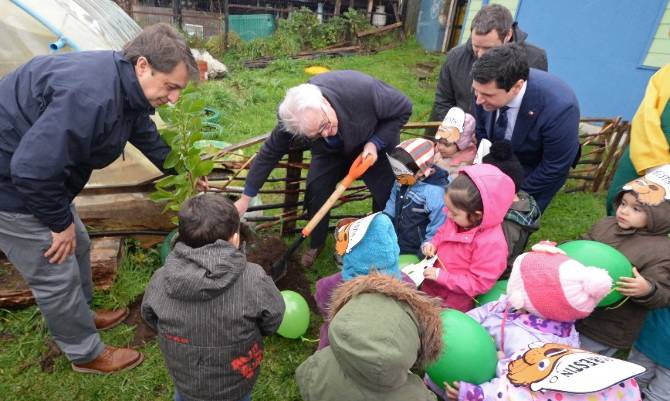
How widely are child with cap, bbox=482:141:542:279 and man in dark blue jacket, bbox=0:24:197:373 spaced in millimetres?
1841

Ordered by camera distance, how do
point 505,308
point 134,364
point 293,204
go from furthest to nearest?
1. point 293,204
2. point 134,364
3. point 505,308

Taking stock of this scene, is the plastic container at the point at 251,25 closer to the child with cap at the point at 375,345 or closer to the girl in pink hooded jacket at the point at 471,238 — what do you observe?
the girl in pink hooded jacket at the point at 471,238

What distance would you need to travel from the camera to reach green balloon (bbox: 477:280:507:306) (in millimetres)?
2509

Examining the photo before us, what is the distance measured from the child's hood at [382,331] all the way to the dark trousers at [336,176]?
63.6 inches

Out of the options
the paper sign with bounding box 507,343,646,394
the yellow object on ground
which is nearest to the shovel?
the paper sign with bounding box 507,343,646,394

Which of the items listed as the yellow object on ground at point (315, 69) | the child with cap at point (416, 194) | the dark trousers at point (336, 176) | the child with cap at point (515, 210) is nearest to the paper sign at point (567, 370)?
Answer: the child with cap at point (515, 210)

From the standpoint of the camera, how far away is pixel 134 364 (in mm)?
2607

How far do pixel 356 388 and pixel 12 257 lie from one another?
1.85 meters

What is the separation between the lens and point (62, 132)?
5.51ft

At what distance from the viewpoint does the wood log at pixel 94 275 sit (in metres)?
2.83

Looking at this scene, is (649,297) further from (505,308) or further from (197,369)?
(197,369)

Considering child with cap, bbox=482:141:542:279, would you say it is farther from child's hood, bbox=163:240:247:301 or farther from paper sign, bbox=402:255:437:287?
child's hood, bbox=163:240:247:301

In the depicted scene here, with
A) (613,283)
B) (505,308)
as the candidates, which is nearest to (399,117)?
(505,308)

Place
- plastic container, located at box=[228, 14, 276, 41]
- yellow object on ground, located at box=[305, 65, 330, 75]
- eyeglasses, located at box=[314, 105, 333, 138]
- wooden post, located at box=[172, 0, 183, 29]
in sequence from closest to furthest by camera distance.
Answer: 1. eyeglasses, located at box=[314, 105, 333, 138]
2. yellow object on ground, located at box=[305, 65, 330, 75]
3. wooden post, located at box=[172, 0, 183, 29]
4. plastic container, located at box=[228, 14, 276, 41]
